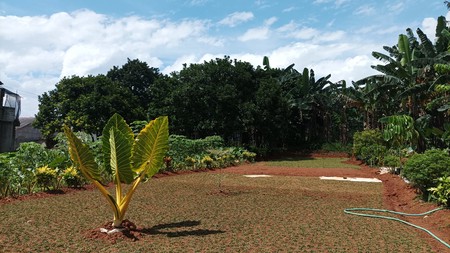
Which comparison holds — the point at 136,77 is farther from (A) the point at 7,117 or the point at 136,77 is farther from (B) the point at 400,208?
(B) the point at 400,208

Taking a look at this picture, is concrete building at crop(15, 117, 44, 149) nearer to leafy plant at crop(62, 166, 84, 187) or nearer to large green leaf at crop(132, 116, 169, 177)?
leafy plant at crop(62, 166, 84, 187)

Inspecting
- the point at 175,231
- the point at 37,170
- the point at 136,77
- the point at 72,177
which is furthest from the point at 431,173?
the point at 136,77

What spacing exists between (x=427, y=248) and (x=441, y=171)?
4038 mm

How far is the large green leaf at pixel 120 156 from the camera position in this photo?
18.7 feet

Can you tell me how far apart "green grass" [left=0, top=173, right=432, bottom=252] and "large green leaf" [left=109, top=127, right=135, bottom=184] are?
3.22 feet

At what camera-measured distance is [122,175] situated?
594cm

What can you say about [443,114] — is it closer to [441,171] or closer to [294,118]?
[441,171]

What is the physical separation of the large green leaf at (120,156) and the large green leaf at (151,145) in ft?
0.61

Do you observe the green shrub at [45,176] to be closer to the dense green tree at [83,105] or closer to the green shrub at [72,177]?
the green shrub at [72,177]

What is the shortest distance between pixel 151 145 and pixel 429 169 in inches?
270

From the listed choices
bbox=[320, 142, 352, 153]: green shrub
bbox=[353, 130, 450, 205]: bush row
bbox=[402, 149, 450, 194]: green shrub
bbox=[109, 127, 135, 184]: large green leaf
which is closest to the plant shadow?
bbox=[109, 127, 135, 184]: large green leaf

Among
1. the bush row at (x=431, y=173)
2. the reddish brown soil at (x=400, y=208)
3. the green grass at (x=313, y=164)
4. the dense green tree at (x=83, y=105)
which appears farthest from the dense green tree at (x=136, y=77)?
the bush row at (x=431, y=173)

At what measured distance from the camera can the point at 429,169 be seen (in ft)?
29.2

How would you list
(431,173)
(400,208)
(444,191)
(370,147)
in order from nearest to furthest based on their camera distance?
(444,191)
(431,173)
(400,208)
(370,147)
